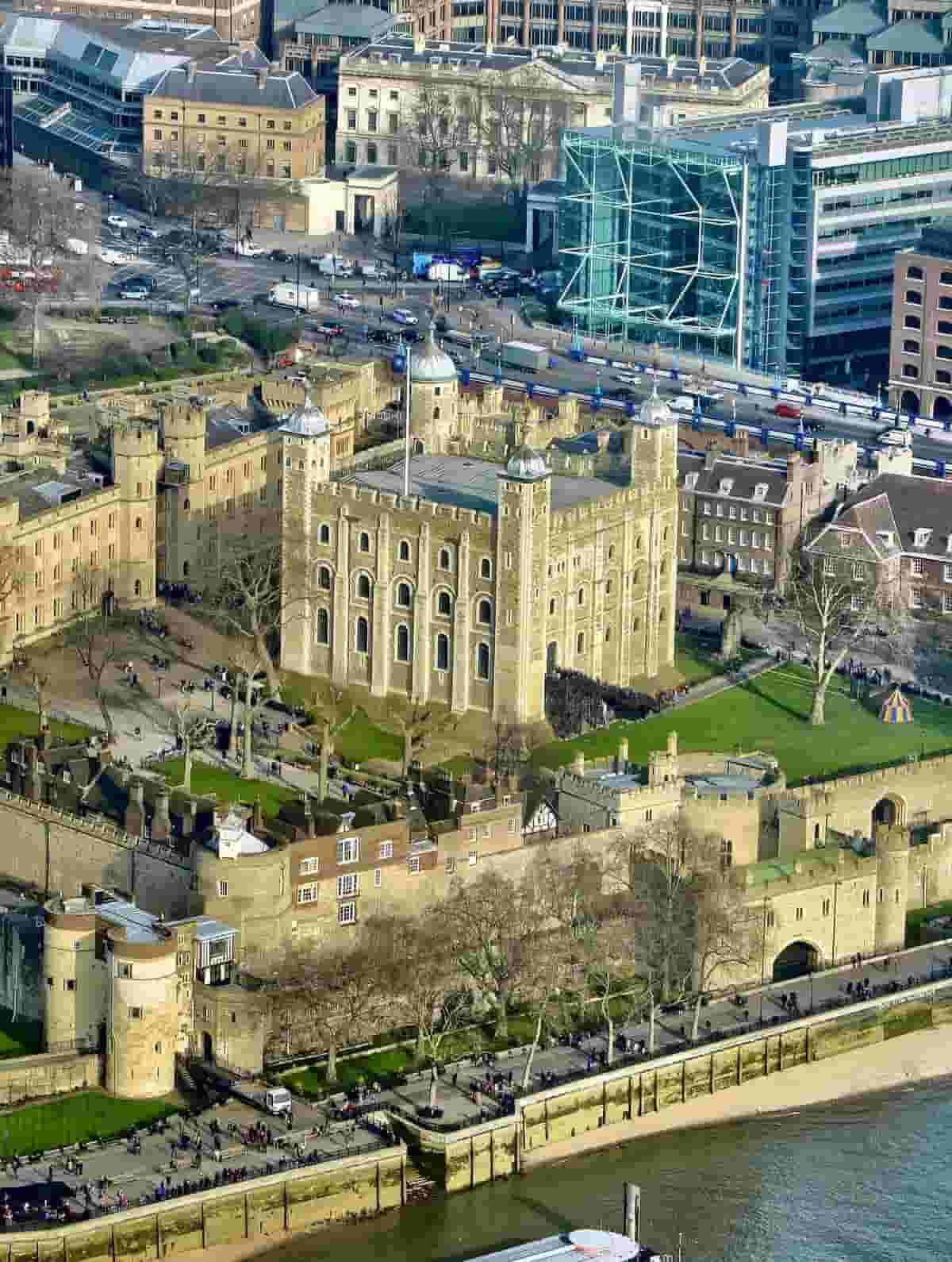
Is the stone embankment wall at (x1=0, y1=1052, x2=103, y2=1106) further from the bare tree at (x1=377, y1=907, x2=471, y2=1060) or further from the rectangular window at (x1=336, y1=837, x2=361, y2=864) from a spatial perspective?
the rectangular window at (x1=336, y1=837, x2=361, y2=864)

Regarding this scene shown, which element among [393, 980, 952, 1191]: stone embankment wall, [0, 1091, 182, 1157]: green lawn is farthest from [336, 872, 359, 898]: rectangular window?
[0, 1091, 182, 1157]: green lawn

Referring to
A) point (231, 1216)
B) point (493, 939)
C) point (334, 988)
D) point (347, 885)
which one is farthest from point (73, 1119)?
point (493, 939)

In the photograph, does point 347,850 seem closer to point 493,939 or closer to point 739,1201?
point 493,939

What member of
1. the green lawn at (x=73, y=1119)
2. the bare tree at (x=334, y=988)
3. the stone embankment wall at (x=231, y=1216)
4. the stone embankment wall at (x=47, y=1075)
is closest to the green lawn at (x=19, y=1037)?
the stone embankment wall at (x=47, y=1075)

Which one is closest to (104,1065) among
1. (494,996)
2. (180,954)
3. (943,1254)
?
(180,954)

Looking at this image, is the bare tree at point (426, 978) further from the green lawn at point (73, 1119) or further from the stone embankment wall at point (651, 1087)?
the green lawn at point (73, 1119)

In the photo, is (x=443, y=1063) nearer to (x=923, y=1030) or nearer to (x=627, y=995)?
(x=627, y=995)
